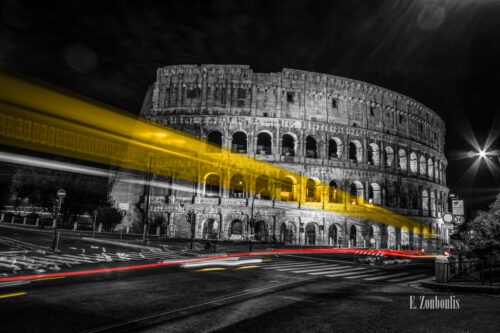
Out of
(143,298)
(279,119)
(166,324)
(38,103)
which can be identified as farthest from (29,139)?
(279,119)

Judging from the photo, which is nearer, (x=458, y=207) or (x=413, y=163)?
(x=458, y=207)

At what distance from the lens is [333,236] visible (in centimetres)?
3562

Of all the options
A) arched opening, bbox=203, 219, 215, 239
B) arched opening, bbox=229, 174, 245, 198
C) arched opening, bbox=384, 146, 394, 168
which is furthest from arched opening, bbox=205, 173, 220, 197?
arched opening, bbox=384, 146, 394, 168

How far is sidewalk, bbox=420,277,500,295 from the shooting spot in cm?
887

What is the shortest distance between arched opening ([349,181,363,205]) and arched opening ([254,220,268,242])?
9.83 metres

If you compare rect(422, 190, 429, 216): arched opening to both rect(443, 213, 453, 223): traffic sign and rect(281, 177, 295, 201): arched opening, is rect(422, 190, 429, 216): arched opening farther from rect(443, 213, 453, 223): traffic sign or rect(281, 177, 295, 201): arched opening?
rect(443, 213, 453, 223): traffic sign

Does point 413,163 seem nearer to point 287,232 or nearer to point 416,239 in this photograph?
point 416,239

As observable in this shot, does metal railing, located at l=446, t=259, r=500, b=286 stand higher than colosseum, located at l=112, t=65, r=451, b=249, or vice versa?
colosseum, located at l=112, t=65, r=451, b=249

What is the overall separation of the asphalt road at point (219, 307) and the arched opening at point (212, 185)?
2396cm

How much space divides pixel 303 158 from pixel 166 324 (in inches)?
1183

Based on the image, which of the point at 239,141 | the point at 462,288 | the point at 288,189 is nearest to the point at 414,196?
the point at 288,189

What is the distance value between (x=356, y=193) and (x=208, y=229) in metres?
16.8

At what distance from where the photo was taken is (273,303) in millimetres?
7066

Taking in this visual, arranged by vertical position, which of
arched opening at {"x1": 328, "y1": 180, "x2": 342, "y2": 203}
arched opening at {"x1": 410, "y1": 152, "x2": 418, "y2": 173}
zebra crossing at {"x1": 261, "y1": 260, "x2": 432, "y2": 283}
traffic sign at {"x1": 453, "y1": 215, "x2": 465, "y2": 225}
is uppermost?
arched opening at {"x1": 410, "y1": 152, "x2": 418, "y2": 173}
